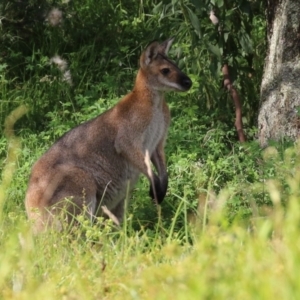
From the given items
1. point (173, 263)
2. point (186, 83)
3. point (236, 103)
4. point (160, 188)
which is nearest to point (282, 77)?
point (236, 103)

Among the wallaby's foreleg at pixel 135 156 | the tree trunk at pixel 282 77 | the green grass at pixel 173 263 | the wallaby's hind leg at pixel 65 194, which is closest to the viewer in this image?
the green grass at pixel 173 263

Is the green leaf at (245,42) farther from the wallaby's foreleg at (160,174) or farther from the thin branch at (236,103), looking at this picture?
the wallaby's foreleg at (160,174)

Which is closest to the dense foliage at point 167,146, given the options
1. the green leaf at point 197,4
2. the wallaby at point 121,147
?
the green leaf at point 197,4

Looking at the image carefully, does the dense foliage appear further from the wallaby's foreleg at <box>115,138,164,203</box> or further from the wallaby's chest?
the wallaby's chest

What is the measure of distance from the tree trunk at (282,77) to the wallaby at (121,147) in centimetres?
124

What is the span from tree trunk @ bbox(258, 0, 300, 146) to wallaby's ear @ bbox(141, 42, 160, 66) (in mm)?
1298

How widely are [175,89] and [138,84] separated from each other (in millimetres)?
288

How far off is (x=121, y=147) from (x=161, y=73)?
0.66m

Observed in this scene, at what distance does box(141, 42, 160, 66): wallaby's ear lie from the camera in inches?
296

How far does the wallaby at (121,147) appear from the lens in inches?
278

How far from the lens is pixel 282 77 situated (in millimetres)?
8305

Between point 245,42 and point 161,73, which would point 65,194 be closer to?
point 161,73

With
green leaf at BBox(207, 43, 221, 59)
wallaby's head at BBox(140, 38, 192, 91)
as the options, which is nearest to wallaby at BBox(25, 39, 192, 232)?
wallaby's head at BBox(140, 38, 192, 91)

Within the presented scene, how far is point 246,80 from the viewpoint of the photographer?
9.14m
